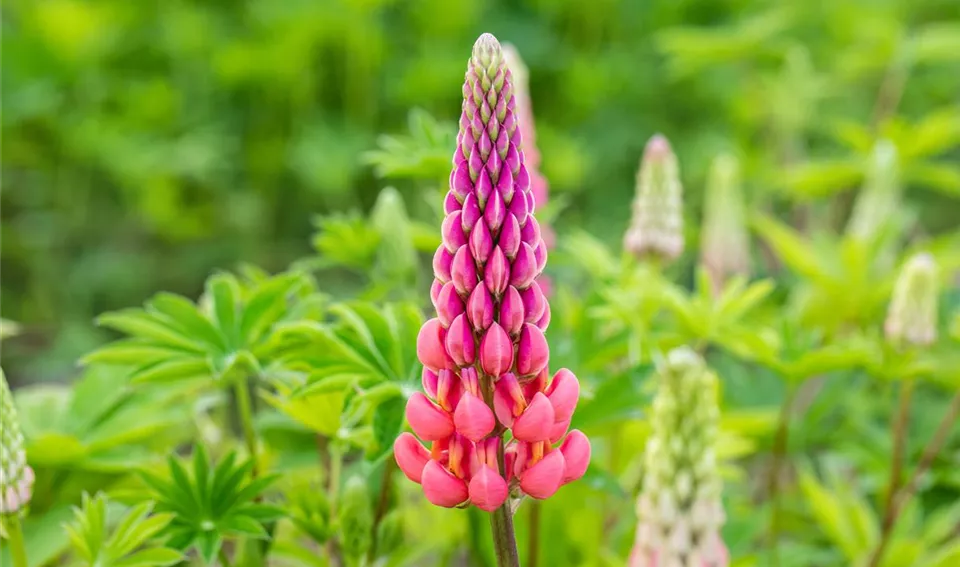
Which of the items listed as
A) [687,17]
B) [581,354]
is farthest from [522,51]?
[581,354]

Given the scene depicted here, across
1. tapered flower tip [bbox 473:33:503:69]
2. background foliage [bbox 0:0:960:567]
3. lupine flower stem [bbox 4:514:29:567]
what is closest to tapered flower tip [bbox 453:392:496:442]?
tapered flower tip [bbox 473:33:503:69]

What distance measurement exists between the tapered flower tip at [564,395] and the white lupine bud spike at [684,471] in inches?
3.1

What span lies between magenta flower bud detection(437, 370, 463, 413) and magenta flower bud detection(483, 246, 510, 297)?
82 millimetres

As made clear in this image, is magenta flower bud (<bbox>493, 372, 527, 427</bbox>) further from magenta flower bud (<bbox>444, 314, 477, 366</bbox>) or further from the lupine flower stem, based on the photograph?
the lupine flower stem

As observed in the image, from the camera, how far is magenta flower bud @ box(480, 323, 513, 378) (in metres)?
0.68

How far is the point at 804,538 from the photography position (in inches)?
64.2

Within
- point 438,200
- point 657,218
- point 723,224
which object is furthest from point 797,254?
point 438,200

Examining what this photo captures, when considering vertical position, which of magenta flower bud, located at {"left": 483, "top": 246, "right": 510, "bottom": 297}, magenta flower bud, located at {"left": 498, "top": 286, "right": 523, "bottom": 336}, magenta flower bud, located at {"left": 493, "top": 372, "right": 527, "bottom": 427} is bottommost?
magenta flower bud, located at {"left": 493, "top": 372, "right": 527, "bottom": 427}

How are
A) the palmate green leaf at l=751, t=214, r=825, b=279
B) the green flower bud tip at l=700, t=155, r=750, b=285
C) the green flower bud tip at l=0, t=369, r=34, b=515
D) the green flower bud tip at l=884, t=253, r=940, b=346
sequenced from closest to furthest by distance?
the green flower bud tip at l=0, t=369, r=34, b=515 < the green flower bud tip at l=884, t=253, r=940, b=346 < the palmate green leaf at l=751, t=214, r=825, b=279 < the green flower bud tip at l=700, t=155, r=750, b=285

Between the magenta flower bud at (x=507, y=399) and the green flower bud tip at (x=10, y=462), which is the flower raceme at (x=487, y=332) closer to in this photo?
the magenta flower bud at (x=507, y=399)

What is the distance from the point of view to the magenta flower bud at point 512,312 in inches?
27.3

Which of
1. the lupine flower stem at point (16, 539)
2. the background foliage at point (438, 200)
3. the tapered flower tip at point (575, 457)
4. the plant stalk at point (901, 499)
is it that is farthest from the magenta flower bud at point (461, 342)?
the plant stalk at point (901, 499)

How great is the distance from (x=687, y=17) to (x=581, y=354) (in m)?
2.63

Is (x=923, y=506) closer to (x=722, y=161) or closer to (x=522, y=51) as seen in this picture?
(x=722, y=161)
